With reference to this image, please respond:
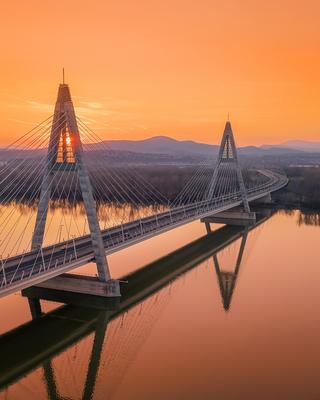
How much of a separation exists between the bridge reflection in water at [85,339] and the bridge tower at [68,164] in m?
2.39

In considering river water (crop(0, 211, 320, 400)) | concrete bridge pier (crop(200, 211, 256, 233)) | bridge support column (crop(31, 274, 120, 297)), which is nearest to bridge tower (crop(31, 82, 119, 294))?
bridge support column (crop(31, 274, 120, 297))

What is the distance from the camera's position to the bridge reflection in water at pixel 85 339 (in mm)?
19484

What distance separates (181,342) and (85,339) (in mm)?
5666

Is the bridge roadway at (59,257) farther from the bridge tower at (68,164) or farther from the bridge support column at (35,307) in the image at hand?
the bridge support column at (35,307)

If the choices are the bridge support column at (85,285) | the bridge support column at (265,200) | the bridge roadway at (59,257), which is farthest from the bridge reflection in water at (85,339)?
the bridge support column at (265,200)

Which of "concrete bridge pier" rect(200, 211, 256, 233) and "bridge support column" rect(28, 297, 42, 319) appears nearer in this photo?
"bridge support column" rect(28, 297, 42, 319)

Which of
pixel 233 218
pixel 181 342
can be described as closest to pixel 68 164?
pixel 181 342

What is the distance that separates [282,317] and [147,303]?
366 inches

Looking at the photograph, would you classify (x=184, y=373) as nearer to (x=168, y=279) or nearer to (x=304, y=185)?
(x=168, y=279)

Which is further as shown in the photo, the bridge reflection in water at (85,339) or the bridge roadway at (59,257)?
the bridge roadway at (59,257)

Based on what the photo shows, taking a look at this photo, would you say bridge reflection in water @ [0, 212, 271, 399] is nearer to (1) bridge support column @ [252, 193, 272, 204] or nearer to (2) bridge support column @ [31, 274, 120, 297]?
(2) bridge support column @ [31, 274, 120, 297]

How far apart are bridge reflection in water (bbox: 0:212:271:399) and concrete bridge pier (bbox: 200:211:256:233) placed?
1052 inches

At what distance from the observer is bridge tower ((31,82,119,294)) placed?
2758 centimetres

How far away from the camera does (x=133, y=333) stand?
2481cm
